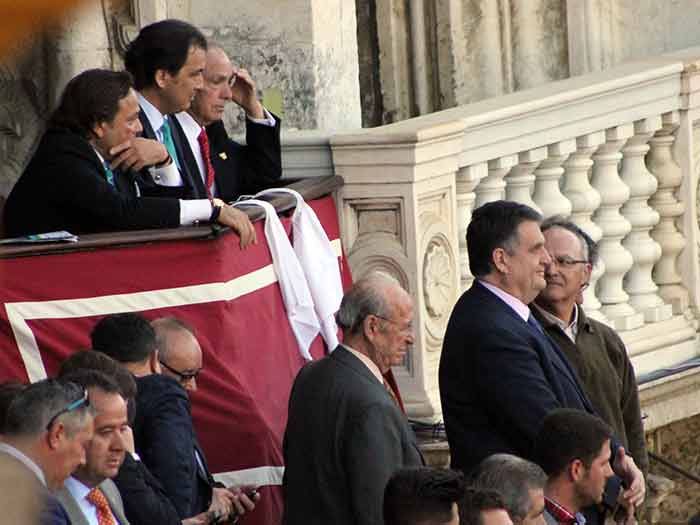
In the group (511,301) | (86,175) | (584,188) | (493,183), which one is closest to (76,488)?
(86,175)

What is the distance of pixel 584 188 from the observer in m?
7.16

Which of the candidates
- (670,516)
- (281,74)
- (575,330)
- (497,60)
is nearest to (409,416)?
(575,330)

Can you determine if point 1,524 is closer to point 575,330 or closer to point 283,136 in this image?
point 575,330

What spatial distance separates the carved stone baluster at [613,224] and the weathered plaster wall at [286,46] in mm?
1423

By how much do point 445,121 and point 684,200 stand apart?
1888 mm

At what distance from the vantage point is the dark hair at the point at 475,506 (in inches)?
133

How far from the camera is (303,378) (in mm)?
4047

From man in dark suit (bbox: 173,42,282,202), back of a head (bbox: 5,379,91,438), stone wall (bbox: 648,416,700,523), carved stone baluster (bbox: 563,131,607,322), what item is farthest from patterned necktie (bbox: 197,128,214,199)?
stone wall (bbox: 648,416,700,523)

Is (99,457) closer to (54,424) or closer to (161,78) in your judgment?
(54,424)

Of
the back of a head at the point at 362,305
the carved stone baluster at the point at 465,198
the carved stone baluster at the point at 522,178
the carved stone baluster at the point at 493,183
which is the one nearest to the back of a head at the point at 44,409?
the back of a head at the point at 362,305

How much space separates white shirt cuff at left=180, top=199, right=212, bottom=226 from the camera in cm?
487

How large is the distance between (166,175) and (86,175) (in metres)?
Result: 0.69

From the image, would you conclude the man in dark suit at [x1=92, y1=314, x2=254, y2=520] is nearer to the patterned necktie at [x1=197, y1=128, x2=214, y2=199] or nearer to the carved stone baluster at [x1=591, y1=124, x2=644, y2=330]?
the patterned necktie at [x1=197, y1=128, x2=214, y2=199]

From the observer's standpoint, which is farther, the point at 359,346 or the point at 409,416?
the point at 409,416
